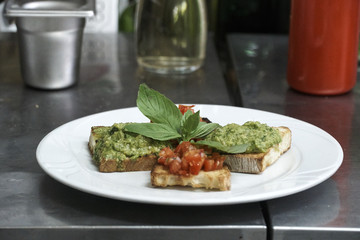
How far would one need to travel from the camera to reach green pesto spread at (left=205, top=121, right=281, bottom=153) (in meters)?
1.00

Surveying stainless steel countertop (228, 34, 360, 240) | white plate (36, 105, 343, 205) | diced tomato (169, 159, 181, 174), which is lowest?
stainless steel countertop (228, 34, 360, 240)

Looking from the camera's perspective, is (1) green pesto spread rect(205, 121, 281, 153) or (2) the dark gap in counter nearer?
(2) the dark gap in counter

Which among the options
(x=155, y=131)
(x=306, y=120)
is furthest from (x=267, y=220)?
(x=306, y=120)

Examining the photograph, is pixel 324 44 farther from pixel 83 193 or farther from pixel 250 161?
pixel 83 193

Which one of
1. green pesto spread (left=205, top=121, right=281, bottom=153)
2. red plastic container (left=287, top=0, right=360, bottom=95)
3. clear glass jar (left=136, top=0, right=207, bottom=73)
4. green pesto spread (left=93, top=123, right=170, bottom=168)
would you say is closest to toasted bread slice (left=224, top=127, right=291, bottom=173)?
green pesto spread (left=205, top=121, right=281, bottom=153)

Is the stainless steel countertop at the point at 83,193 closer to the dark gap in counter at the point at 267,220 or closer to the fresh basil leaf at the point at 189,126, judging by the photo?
the dark gap in counter at the point at 267,220

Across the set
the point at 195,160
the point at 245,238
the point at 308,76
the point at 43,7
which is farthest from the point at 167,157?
the point at 43,7

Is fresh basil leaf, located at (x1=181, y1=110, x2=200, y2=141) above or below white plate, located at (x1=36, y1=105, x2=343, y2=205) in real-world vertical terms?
above

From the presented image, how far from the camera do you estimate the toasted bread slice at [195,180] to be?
90cm

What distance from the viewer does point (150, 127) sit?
3.32 feet

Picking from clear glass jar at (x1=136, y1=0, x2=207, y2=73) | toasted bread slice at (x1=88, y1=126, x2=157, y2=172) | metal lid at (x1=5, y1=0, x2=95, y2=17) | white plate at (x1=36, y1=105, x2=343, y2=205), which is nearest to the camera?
white plate at (x1=36, y1=105, x2=343, y2=205)

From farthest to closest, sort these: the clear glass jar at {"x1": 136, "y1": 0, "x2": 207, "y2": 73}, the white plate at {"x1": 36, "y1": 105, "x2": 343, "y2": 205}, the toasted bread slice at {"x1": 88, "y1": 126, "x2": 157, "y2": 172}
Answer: the clear glass jar at {"x1": 136, "y1": 0, "x2": 207, "y2": 73} < the toasted bread slice at {"x1": 88, "y1": 126, "x2": 157, "y2": 172} < the white plate at {"x1": 36, "y1": 105, "x2": 343, "y2": 205}

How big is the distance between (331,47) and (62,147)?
0.74m

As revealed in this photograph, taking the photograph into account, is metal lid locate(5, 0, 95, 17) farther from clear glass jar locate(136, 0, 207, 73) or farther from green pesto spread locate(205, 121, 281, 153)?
green pesto spread locate(205, 121, 281, 153)
